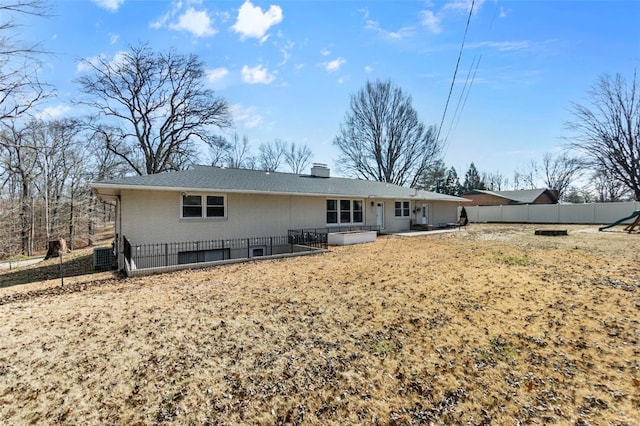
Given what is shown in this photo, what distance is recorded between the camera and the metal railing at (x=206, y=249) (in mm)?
10625

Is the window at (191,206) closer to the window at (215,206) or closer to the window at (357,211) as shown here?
the window at (215,206)

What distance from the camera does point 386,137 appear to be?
3350cm

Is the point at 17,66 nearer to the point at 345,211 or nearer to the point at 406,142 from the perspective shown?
the point at 345,211

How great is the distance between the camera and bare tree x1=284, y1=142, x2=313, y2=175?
46.4m

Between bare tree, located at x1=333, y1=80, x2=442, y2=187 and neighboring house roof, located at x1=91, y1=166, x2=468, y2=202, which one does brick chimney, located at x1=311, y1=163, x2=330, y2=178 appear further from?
bare tree, located at x1=333, y1=80, x2=442, y2=187

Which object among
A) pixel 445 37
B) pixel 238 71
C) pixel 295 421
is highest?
pixel 238 71

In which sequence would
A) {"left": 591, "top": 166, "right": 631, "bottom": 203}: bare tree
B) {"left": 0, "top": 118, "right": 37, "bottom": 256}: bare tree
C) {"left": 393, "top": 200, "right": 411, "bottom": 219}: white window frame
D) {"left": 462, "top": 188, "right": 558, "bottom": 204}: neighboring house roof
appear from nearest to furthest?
1. {"left": 393, "top": 200, "right": 411, "bottom": 219}: white window frame
2. {"left": 0, "top": 118, "right": 37, "bottom": 256}: bare tree
3. {"left": 591, "top": 166, "right": 631, "bottom": 203}: bare tree
4. {"left": 462, "top": 188, "right": 558, "bottom": 204}: neighboring house roof

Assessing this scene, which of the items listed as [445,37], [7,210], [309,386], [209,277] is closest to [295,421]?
[309,386]

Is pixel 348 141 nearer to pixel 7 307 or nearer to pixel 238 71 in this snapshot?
pixel 238 71

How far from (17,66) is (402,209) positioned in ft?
64.2

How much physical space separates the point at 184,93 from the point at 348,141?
58.8 feet

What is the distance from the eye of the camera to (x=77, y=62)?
20.9 m

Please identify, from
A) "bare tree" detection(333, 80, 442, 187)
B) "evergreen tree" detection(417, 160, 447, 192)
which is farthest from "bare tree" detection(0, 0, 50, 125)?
"evergreen tree" detection(417, 160, 447, 192)

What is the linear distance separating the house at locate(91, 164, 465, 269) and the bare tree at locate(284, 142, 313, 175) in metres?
28.5
